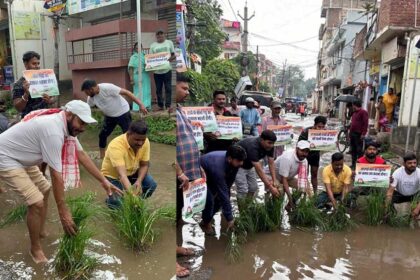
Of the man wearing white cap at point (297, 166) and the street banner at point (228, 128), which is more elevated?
the street banner at point (228, 128)

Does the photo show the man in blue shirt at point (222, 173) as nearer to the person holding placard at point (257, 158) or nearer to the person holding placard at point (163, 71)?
the person holding placard at point (257, 158)

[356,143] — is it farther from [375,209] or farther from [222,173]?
[222,173]

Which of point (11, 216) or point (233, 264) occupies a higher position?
point (11, 216)

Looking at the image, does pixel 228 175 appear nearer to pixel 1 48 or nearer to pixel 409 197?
pixel 1 48

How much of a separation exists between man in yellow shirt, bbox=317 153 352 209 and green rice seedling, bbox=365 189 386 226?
0.31 metres

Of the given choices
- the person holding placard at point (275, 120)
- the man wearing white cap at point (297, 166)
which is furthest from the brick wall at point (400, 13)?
the man wearing white cap at point (297, 166)

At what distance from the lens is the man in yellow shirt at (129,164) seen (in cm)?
278

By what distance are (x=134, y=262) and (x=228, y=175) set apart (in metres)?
1.35

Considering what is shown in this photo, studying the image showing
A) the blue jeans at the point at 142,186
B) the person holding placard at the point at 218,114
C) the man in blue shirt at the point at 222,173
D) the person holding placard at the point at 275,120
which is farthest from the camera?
the person holding placard at the point at 275,120

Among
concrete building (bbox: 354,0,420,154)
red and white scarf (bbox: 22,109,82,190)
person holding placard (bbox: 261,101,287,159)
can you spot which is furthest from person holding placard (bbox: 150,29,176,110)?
concrete building (bbox: 354,0,420,154)

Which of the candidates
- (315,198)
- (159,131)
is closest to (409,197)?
(315,198)

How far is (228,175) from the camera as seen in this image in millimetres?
3764

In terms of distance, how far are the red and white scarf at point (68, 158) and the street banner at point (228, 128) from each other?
236 centimetres

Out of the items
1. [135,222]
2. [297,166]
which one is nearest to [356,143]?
[297,166]
